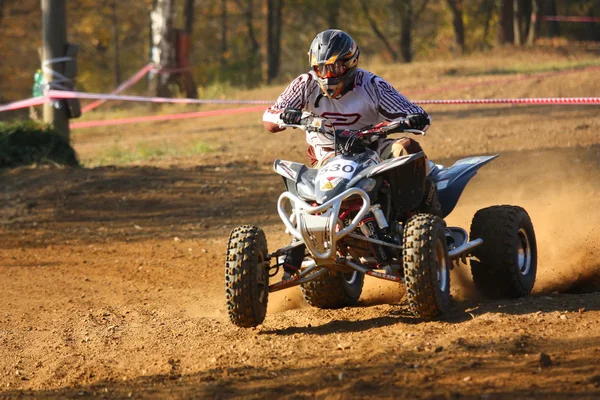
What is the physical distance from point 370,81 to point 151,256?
3.86m

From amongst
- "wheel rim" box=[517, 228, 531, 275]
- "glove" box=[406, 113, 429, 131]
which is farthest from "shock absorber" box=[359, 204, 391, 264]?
"wheel rim" box=[517, 228, 531, 275]

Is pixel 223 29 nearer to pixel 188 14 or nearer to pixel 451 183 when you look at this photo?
pixel 188 14

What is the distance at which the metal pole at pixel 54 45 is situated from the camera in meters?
12.9

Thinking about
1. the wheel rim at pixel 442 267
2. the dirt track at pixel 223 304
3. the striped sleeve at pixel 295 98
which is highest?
the striped sleeve at pixel 295 98

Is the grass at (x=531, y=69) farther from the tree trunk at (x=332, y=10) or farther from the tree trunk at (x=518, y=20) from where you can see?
the tree trunk at (x=332, y=10)

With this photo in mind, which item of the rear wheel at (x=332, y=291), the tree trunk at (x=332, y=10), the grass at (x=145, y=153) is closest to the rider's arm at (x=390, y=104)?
the rear wheel at (x=332, y=291)

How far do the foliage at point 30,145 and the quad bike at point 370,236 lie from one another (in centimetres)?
682

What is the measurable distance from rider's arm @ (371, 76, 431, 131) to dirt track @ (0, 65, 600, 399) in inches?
53.6

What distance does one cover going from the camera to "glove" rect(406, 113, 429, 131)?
6.09 metres

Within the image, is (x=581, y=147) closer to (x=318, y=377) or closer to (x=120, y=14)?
(x=318, y=377)

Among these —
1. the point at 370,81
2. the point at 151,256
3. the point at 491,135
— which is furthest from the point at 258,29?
the point at 370,81

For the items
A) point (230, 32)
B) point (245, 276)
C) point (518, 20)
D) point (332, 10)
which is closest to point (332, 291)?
point (245, 276)

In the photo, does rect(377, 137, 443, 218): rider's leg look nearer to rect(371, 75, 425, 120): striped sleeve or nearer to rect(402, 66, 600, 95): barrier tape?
rect(371, 75, 425, 120): striped sleeve

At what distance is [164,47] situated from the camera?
945 inches
